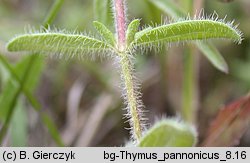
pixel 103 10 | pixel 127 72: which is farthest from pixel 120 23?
pixel 103 10

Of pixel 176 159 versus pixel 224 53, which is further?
pixel 224 53

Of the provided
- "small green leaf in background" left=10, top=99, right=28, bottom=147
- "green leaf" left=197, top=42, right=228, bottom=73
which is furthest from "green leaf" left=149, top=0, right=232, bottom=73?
"small green leaf in background" left=10, top=99, right=28, bottom=147

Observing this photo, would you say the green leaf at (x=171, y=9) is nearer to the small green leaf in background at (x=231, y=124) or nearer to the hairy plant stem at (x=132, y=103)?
the small green leaf in background at (x=231, y=124)

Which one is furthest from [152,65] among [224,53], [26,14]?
[26,14]

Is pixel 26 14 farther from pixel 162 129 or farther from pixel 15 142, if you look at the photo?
pixel 162 129

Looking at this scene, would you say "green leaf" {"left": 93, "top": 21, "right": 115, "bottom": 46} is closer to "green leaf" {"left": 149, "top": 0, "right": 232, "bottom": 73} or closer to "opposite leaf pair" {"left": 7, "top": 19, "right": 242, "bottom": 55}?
"opposite leaf pair" {"left": 7, "top": 19, "right": 242, "bottom": 55}

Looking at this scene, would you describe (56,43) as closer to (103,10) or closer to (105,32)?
(105,32)

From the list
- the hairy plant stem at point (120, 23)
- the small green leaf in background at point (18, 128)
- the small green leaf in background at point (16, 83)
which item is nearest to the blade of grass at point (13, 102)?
the small green leaf in background at point (16, 83)
